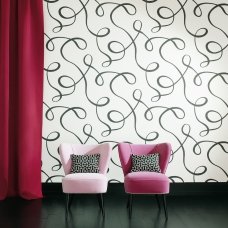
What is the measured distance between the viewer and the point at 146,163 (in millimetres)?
4605

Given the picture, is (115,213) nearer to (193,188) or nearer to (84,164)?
(84,164)

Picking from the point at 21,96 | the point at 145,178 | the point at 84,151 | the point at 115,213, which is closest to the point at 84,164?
the point at 84,151

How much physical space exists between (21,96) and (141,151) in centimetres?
174

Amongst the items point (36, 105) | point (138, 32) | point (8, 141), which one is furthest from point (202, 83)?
point (8, 141)

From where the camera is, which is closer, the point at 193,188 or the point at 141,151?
the point at 141,151

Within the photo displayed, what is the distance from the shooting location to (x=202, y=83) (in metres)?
5.39

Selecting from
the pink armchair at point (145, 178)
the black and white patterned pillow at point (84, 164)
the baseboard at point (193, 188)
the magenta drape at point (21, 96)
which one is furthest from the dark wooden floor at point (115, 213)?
the black and white patterned pillow at point (84, 164)

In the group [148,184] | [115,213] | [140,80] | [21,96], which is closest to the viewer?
[148,184]

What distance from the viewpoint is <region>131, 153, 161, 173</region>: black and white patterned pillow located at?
459 centimetres

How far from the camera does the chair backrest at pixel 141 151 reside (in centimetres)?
465

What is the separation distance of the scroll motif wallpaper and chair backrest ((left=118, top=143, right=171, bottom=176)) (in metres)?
0.45

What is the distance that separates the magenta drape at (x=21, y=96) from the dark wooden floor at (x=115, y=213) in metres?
0.33

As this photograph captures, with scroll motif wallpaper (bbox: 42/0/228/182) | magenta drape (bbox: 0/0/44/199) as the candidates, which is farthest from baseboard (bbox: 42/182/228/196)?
magenta drape (bbox: 0/0/44/199)

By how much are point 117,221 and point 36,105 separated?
78.5 inches
